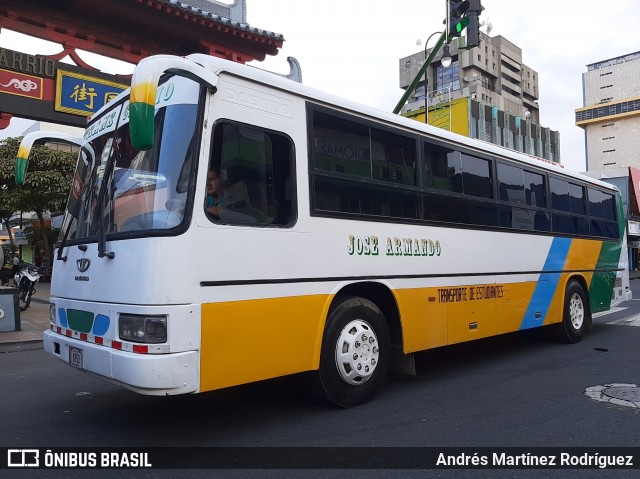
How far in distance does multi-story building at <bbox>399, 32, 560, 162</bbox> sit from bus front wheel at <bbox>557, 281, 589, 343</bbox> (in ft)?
208

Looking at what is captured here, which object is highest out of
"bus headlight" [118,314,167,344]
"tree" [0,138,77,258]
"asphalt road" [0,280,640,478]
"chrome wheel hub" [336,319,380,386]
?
"tree" [0,138,77,258]

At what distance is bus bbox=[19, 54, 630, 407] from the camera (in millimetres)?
3777

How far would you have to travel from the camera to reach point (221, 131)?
4.10 metres

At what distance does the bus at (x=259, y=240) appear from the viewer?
12.4 ft

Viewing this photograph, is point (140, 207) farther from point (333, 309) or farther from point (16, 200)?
point (16, 200)

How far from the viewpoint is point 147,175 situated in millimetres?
4047

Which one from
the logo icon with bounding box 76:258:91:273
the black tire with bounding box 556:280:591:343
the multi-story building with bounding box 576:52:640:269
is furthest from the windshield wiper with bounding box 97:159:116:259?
the multi-story building with bounding box 576:52:640:269

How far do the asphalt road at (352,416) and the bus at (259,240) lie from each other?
19.6 inches

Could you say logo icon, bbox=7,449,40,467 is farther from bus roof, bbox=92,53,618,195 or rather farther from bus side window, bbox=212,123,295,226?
bus roof, bbox=92,53,618,195

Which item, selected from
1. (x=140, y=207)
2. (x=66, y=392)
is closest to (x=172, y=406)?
(x=66, y=392)

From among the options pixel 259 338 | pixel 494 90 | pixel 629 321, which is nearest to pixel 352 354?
pixel 259 338

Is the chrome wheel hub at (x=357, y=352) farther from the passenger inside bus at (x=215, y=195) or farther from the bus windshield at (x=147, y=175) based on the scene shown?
the bus windshield at (x=147, y=175)

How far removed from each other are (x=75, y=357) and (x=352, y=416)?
2.41 metres

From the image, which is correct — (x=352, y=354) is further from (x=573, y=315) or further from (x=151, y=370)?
(x=573, y=315)
